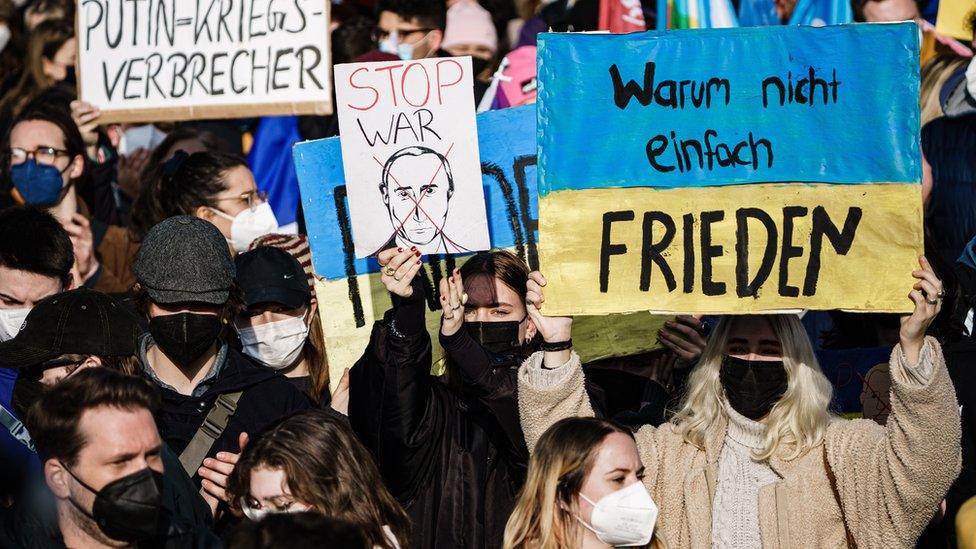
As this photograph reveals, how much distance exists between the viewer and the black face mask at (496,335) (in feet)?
17.4

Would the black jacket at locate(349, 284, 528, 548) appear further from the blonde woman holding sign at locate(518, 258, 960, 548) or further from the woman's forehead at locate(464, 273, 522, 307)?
the woman's forehead at locate(464, 273, 522, 307)

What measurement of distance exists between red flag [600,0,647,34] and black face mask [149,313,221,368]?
15.8 ft

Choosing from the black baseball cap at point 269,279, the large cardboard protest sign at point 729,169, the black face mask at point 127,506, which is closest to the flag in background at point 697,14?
the black baseball cap at point 269,279

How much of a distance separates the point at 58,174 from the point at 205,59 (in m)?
0.93

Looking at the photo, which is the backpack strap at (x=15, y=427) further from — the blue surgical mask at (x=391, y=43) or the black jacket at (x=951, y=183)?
the black jacket at (x=951, y=183)

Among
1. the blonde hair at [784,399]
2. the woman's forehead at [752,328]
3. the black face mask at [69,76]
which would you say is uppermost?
the black face mask at [69,76]

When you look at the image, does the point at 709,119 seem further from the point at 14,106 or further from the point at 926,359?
the point at 14,106

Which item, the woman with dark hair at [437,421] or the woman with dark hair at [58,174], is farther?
the woman with dark hair at [58,174]

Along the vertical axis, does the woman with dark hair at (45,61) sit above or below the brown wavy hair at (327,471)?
above

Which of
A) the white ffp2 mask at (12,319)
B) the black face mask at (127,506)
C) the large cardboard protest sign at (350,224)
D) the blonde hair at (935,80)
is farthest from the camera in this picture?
the blonde hair at (935,80)

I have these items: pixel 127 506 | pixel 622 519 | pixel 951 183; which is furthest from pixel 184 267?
pixel 951 183

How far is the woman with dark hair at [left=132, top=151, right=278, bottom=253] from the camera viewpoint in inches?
259

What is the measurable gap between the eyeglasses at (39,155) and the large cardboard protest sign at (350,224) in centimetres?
204

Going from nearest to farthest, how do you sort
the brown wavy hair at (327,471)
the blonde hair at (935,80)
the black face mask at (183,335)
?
the brown wavy hair at (327,471) → the black face mask at (183,335) → the blonde hair at (935,80)
